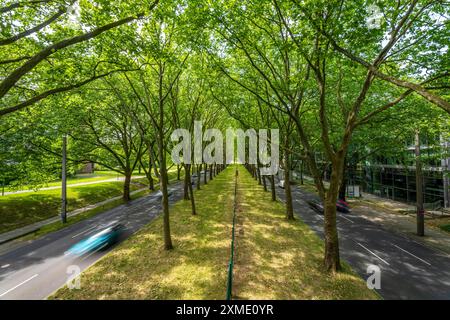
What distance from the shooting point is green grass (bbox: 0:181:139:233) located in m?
17.8

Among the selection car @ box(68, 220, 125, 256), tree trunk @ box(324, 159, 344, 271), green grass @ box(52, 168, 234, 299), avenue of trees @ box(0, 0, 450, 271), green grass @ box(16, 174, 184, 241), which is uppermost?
avenue of trees @ box(0, 0, 450, 271)

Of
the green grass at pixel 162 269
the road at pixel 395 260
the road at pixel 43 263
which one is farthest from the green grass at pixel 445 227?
the road at pixel 43 263

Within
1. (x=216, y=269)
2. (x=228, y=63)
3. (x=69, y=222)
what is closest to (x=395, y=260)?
(x=216, y=269)

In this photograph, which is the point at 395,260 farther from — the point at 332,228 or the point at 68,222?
the point at 68,222

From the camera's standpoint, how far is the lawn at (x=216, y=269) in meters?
7.25

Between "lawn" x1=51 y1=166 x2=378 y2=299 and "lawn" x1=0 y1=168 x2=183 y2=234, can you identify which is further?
"lawn" x1=0 y1=168 x2=183 y2=234

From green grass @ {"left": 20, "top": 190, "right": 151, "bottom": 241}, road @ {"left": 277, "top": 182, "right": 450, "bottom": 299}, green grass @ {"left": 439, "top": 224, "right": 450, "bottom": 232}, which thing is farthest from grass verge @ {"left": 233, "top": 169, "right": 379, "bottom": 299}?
green grass @ {"left": 20, "top": 190, "right": 151, "bottom": 241}

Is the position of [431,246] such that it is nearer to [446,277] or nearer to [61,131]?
[446,277]

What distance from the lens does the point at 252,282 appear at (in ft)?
25.4

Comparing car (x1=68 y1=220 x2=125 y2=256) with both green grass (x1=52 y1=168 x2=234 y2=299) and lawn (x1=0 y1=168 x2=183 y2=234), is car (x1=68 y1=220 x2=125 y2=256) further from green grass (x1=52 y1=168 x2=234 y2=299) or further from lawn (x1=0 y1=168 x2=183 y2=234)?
lawn (x1=0 y1=168 x2=183 y2=234)

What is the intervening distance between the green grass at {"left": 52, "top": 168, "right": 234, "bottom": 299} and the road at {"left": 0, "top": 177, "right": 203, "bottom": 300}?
1.02m

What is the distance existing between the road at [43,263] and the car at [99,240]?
470 mm
